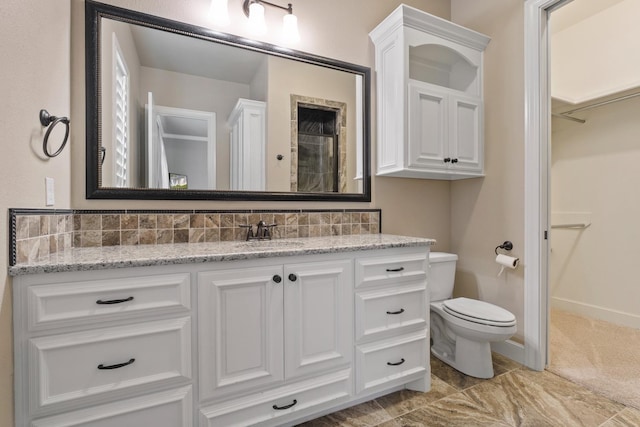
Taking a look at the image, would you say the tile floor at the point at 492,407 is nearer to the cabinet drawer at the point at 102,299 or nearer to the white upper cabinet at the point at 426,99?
the cabinet drawer at the point at 102,299

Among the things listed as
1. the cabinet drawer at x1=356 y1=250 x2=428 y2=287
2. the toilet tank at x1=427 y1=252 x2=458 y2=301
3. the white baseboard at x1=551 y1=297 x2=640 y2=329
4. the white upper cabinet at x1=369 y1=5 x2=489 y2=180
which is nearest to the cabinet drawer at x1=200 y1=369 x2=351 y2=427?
the cabinet drawer at x1=356 y1=250 x2=428 y2=287

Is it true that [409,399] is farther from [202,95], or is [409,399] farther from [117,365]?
[202,95]

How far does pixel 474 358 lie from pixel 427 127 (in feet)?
5.04

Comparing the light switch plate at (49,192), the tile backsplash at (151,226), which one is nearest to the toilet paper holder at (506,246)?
the tile backsplash at (151,226)

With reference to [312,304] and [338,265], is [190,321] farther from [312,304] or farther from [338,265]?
[338,265]

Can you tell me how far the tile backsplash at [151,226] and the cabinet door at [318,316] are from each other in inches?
23.2

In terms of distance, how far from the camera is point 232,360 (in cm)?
134

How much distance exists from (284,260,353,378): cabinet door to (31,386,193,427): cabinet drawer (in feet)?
1.46

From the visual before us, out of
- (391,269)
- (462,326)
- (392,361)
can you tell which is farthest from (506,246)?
(392,361)

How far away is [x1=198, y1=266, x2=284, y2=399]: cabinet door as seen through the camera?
130cm

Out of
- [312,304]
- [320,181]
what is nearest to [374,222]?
[320,181]

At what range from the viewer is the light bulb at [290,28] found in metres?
1.99

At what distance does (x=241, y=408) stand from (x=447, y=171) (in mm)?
1920

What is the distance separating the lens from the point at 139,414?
47.3 inches
